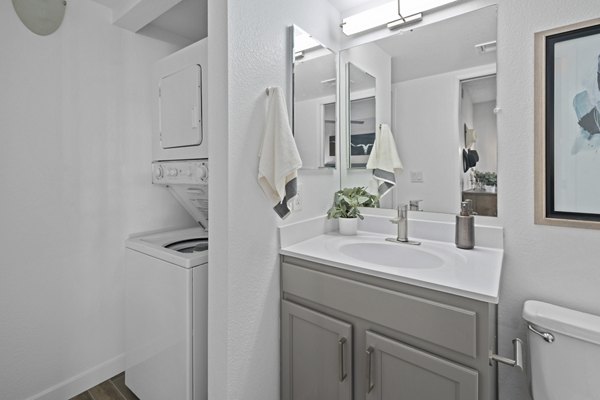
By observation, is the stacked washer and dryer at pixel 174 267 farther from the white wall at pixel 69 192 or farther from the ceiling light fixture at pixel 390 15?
the ceiling light fixture at pixel 390 15

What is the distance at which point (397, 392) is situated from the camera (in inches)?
42.2

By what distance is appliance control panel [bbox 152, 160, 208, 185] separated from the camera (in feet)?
5.44

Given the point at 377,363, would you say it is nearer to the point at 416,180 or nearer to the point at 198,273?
the point at 198,273

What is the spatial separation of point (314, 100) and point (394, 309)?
4.04 feet

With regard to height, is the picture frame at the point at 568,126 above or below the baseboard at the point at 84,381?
above

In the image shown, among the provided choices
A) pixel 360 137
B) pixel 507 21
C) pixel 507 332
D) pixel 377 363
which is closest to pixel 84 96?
pixel 360 137

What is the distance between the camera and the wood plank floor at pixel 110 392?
1.77 meters

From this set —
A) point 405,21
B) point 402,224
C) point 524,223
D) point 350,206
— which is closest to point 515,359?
point 524,223

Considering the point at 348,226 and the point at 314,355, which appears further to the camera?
the point at 348,226

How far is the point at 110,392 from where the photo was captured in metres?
1.81

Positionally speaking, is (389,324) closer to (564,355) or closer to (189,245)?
(564,355)

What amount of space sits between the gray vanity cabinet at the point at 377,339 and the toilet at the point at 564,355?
16cm

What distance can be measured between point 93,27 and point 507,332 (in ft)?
9.28

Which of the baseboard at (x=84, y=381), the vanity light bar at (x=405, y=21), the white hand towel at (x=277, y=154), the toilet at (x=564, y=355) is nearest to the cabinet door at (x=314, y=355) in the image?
the white hand towel at (x=277, y=154)
